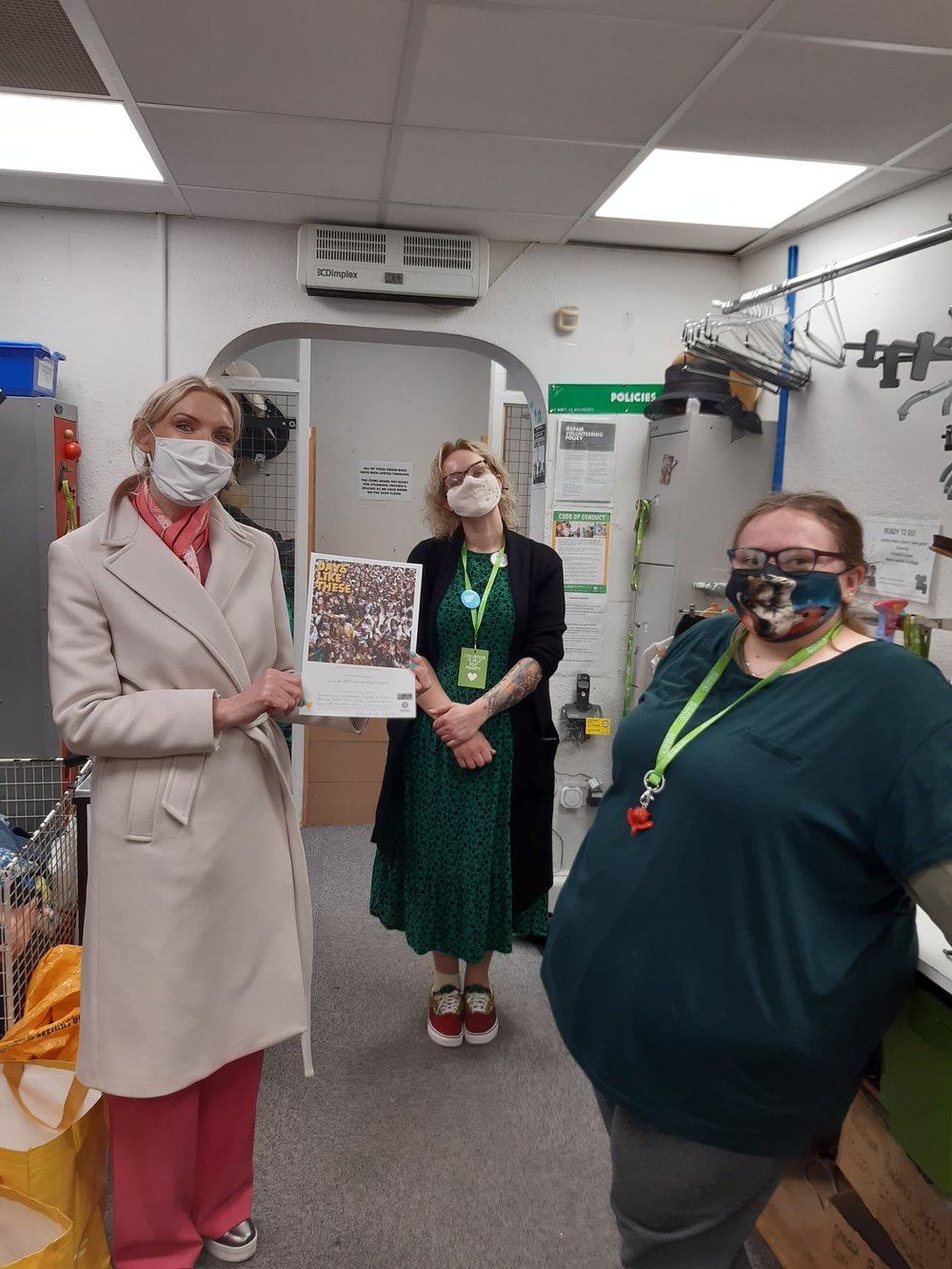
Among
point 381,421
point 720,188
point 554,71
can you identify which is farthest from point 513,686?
point 381,421

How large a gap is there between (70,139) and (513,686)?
6.51 feet

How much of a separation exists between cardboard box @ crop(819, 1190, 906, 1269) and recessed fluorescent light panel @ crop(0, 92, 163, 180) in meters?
2.96

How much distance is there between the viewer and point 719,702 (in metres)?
1.28

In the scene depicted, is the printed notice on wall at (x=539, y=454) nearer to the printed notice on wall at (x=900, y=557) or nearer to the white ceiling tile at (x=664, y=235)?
the white ceiling tile at (x=664, y=235)

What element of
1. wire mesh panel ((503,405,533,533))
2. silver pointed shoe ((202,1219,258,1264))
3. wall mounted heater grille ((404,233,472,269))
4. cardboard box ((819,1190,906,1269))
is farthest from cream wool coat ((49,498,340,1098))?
wire mesh panel ((503,405,533,533))

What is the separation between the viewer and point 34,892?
1.85 metres

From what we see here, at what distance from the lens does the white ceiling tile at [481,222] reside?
2.78 metres

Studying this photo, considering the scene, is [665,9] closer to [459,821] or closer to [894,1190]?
[459,821]

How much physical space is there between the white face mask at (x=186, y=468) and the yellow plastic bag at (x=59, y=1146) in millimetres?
1120

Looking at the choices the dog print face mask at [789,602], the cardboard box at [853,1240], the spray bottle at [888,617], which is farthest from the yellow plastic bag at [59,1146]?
the spray bottle at [888,617]

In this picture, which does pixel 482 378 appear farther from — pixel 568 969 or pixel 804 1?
pixel 568 969

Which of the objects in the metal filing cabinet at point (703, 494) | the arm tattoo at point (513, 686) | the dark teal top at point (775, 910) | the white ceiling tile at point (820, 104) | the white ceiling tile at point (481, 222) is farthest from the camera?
the metal filing cabinet at point (703, 494)

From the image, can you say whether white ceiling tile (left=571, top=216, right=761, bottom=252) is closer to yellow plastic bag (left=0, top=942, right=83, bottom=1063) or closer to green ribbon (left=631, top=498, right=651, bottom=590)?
green ribbon (left=631, top=498, right=651, bottom=590)

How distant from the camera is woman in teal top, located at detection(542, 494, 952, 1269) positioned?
1078 mm
